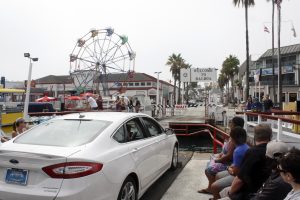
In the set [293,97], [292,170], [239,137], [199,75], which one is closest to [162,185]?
[239,137]

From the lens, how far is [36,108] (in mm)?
Result: 17797

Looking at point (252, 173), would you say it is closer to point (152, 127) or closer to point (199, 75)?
point (152, 127)

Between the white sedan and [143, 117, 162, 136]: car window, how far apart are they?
1.51 feet

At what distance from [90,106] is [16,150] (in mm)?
15358

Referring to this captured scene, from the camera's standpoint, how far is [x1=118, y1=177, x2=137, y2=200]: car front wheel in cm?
468

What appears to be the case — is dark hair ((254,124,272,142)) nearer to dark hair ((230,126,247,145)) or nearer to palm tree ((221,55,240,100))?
dark hair ((230,126,247,145))

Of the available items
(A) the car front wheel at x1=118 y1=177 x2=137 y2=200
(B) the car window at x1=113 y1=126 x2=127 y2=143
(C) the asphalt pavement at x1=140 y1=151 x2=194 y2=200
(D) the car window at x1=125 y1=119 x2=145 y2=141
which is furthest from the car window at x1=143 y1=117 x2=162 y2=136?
(A) the car front wheel at x1=118 y1=177 x2=137 y2=200

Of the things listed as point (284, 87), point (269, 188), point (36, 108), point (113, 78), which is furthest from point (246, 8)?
point (113, 78)

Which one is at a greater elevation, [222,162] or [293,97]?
[293,97]

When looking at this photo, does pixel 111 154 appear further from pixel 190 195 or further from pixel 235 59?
pixel 235 59

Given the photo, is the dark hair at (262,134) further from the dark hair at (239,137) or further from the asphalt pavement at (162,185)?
the asphalt pavement at (162,185)

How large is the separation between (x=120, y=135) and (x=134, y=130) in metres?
0.59

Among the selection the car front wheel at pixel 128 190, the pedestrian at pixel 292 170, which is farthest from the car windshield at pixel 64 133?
the pedestrian at pixel 292 170

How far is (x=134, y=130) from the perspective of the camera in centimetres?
569
